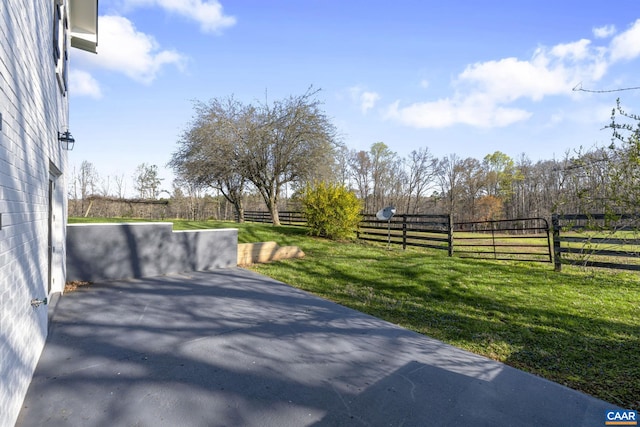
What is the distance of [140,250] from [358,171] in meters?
29.6

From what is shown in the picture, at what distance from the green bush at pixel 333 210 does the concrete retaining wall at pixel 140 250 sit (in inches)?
185

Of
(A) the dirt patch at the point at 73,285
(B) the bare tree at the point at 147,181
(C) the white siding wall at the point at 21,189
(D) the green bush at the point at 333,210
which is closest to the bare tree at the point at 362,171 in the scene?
(B) the bare tree at the point at 147,181

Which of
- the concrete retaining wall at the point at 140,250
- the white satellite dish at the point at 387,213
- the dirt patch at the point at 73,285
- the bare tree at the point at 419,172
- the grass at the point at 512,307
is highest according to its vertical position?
the bare tree at the point at 419,172

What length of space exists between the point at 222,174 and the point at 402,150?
888 inches

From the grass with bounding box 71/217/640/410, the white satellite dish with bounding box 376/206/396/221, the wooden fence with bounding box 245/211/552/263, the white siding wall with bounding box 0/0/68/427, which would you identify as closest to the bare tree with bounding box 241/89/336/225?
the wooden fence with bounding box 245/211/552/263

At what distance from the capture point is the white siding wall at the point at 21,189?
70.9 inches

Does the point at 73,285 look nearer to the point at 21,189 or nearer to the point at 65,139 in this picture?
the point at 65,139

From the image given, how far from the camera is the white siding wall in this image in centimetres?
180

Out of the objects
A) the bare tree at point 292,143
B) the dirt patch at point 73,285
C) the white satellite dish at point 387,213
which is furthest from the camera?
the bare tree at point 292,143

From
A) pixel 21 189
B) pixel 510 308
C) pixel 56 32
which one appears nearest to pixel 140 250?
pixel 56 32

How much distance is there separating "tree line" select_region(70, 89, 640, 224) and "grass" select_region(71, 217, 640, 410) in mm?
1168

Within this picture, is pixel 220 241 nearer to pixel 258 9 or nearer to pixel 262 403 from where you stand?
pixel 262 403

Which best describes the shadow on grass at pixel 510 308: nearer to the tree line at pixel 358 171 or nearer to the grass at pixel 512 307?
the grass at pixel 512 307

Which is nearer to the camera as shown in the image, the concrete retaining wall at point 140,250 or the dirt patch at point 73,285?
the dirt patch at point 73,285
